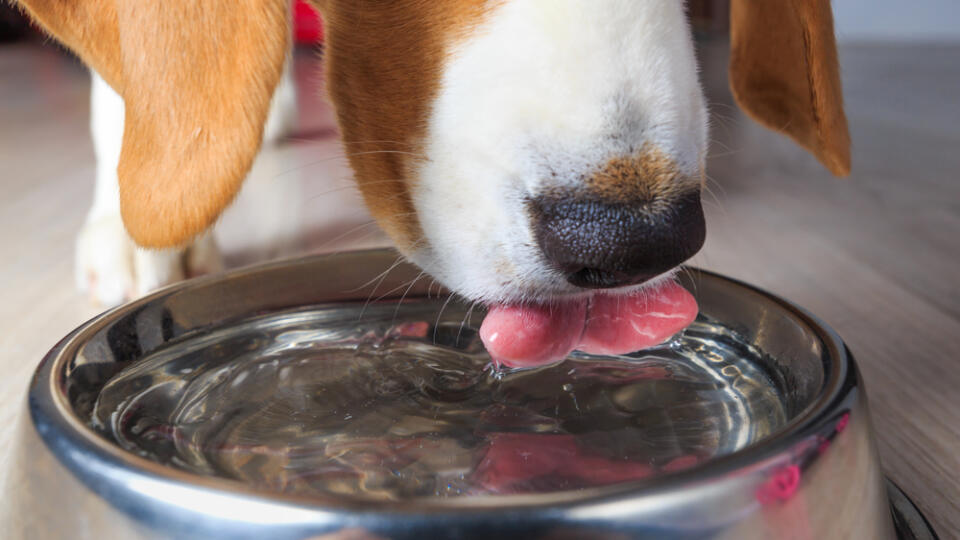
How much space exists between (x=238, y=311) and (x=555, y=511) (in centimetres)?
49

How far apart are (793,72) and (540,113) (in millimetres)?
596

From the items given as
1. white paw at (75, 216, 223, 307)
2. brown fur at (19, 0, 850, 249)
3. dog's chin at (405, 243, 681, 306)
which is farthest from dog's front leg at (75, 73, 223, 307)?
dog's chin at (405, 243, 681, 306)

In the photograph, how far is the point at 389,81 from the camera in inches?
32.9

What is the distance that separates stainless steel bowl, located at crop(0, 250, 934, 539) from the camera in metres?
0.45

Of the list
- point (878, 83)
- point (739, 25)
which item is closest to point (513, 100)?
point (739, 25)

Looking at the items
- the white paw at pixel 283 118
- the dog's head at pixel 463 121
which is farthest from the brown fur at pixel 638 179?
the white paw at pixel 283 118

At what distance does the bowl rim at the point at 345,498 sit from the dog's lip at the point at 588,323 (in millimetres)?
136

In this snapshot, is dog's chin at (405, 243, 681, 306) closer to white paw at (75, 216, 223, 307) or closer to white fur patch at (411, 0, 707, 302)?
white fur patch at (411, 0, 707, 302)

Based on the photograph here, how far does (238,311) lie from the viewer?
0.87 meters

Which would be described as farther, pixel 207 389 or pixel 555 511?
pixel 207 389

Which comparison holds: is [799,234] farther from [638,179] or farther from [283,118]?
[283,118]

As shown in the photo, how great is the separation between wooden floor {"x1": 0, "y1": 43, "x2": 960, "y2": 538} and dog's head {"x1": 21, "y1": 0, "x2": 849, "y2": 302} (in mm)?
193

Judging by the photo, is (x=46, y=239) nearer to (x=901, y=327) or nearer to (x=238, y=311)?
(x=238, y=311)

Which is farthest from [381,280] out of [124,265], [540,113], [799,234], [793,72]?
[799,234]
